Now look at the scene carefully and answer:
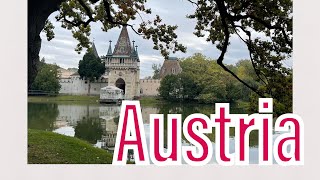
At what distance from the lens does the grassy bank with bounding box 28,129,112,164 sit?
20.5ft

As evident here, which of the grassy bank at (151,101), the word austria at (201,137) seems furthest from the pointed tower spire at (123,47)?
the word austria at (201,137)

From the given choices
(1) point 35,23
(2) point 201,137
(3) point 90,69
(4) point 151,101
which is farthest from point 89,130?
(3) point 90,69

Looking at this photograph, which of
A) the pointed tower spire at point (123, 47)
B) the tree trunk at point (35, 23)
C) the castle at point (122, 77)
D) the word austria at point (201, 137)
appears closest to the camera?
the word austria at point (201, 137)

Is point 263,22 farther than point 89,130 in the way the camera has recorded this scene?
No

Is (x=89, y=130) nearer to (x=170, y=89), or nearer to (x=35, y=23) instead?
(x=35, y=23)

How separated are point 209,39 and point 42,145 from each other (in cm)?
346

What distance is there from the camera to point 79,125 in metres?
18.3

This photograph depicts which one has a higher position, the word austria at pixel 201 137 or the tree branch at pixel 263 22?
the tree branch at pixel 263 22

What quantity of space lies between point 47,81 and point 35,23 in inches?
1098

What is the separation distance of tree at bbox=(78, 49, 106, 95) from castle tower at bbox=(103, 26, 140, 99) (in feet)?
6.28

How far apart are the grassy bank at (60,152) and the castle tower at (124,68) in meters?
30.6

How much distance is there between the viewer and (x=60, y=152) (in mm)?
6805

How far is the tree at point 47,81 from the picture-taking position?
31.8 m

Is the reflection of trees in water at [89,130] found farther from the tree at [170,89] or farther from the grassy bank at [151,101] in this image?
the grassy bank at [151,101]
